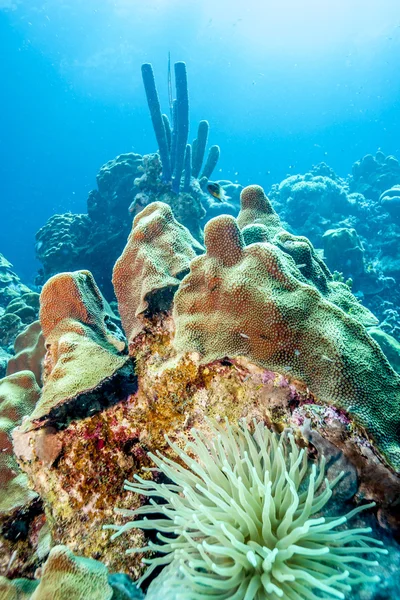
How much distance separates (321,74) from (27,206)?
74246 mm

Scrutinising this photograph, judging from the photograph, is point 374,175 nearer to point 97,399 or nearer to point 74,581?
point 97,399

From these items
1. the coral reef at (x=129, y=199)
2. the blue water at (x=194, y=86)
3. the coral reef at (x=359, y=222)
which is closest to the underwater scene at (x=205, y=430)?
the coral reef at (x=129, y=199)

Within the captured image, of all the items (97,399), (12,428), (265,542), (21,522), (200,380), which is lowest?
(21,522)

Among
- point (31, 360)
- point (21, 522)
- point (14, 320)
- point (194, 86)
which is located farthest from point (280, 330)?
point (194, 86)

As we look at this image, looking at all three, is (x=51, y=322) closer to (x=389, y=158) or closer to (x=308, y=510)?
(x=308, y=510)

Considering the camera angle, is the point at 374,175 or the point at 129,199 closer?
the point at 129,199

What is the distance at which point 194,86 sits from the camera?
75.5 metres

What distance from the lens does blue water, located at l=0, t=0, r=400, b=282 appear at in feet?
163

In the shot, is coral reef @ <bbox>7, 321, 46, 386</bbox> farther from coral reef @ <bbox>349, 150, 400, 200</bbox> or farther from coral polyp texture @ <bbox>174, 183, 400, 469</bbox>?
coral reef @ <bbox>349, 150, 400, 200</bbox>

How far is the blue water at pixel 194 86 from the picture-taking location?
49812 millimetres

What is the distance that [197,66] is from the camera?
67.8 m

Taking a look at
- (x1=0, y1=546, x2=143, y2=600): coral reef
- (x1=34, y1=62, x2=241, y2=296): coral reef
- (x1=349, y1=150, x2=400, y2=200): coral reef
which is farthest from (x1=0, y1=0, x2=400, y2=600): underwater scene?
(x1=349, y1=150, x2=400, y2=200): coral reef

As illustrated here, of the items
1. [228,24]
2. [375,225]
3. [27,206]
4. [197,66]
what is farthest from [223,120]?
[375,225]

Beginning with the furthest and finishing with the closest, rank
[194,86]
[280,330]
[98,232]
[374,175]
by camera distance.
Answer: [194,86] → [374,175] → [98,232] → [280,330]
